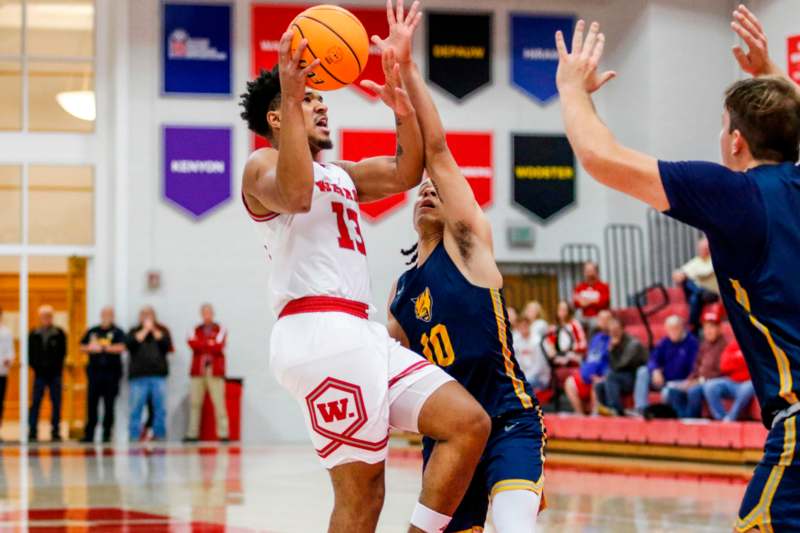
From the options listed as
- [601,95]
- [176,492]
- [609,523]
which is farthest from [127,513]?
[601,95]

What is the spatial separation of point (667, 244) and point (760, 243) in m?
16.4

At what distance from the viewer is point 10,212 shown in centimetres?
1997

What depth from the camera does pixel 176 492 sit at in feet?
35.6

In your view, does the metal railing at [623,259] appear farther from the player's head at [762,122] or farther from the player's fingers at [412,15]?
the player's head at [762,122]

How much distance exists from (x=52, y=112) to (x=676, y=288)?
10.3 metres

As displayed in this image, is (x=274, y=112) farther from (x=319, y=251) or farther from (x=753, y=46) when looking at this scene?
(x=753, y=46)

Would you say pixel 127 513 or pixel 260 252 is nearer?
pixel 127 513

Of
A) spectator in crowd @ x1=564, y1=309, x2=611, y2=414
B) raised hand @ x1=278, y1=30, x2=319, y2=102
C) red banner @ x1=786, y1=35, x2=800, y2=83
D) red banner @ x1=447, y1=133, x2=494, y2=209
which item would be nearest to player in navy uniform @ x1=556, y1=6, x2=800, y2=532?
raised hand @ x1=278, y1=30, x2=319, y2=102

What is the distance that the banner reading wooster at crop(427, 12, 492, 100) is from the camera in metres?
20.8

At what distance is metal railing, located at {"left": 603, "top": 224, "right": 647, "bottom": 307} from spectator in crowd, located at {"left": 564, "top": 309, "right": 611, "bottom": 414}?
407cm

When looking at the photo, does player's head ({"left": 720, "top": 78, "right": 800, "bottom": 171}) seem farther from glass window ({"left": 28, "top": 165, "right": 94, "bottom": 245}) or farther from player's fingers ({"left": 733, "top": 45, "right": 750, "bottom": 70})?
glass window ({"left": 28, "top": 165, "right": 94, "bottom": 245})

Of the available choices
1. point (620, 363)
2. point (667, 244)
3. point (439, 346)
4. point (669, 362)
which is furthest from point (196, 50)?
point (439, 346)

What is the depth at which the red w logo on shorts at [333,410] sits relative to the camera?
14.4 ft

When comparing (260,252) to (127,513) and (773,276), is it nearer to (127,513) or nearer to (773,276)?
(127,513)
